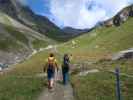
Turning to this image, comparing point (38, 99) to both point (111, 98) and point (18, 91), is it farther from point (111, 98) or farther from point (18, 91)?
point (111, 98)

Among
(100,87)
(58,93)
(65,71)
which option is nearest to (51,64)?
(58,93)

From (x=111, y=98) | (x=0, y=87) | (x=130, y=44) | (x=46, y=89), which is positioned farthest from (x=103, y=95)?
(x=130, y=44)

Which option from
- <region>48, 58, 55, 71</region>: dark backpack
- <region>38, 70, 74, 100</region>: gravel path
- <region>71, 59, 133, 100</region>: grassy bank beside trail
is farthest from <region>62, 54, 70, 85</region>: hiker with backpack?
<region>48, 58, 55, 71</region>: dark backpack

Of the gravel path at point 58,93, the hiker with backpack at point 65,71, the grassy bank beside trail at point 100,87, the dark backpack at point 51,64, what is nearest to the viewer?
the grassy bank beside trail at point 100,87

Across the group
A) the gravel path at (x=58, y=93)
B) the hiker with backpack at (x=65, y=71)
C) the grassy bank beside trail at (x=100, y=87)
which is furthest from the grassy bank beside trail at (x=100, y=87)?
the hiker with backpack at (x=65, y=71)

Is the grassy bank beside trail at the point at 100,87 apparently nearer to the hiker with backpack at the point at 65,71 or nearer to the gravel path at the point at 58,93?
the gravel path at the point at 58,93

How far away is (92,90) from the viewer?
35.1m

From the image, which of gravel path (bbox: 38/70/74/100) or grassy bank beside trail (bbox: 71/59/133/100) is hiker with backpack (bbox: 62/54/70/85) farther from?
gravel path (bbox: 38/70/74/100)

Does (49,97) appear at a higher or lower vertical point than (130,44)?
lower

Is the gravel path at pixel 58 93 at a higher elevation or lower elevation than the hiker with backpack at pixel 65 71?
lower

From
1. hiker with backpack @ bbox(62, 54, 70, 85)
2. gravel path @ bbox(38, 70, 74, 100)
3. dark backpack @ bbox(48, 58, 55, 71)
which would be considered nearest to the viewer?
gravel path @ bbox(38, 70, 74, 100)

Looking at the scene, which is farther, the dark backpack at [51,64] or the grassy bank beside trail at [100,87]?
the dark backpack at [51,64]

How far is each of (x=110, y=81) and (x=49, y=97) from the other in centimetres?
623

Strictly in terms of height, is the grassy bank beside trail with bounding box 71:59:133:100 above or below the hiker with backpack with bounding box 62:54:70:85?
below
